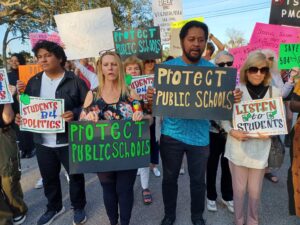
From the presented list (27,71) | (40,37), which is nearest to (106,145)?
(27,71)

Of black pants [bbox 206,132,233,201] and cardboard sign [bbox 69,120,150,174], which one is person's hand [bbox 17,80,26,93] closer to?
cardboard sign [bbox 69,120,150,174]

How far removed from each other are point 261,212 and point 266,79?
5.70 ft

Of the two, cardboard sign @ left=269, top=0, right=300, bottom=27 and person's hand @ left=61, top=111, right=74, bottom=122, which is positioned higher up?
cardboard sign @ left=269, top=0, right=300, bottom=27

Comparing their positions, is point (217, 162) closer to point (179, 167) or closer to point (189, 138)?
point (179, 167)

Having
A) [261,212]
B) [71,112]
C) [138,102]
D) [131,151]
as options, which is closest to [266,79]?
[138,102]

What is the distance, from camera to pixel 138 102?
2609 millimetres

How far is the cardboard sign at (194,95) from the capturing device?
8.10 feet

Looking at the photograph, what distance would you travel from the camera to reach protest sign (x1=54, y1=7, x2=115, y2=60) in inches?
157

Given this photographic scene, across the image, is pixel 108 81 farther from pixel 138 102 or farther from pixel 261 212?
pixel 261 212

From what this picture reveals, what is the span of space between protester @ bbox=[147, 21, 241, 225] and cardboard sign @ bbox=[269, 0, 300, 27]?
186 cm

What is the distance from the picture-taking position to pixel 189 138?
267cm

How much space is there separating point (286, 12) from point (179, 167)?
2.77 metres

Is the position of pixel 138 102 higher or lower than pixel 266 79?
lower

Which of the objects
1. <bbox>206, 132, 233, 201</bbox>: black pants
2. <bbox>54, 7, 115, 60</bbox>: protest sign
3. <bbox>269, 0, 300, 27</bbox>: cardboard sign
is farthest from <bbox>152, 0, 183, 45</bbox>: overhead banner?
<bbox>206, 132, 233, 201</bbox>: black pants
